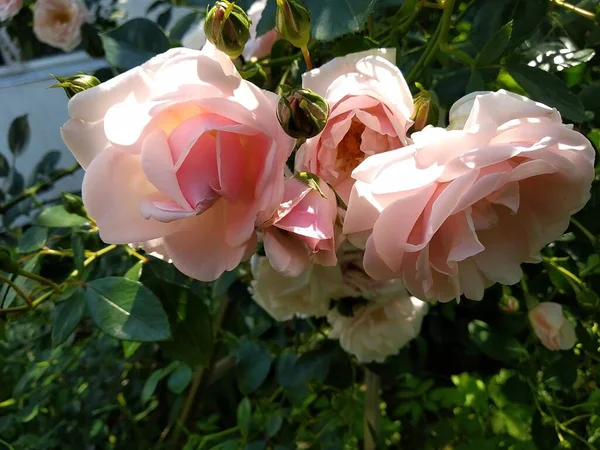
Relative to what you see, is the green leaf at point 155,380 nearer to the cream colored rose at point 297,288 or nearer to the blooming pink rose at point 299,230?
the cream colored rose at point 297,288

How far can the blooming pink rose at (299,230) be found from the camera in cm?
24

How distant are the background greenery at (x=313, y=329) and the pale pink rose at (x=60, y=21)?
5.3 inches

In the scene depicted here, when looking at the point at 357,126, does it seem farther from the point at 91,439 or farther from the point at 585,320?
the point at 91,439

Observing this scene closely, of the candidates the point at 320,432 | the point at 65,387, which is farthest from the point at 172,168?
the point at 65,387

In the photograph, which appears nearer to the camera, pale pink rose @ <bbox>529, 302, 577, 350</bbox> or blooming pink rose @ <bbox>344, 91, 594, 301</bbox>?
blooming pink rose @ <bbox>344, 91, 594, 301</bbox>

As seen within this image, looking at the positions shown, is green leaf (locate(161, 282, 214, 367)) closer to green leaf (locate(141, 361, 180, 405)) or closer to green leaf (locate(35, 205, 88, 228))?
green leaf (locate(35, 205, 88, 228))

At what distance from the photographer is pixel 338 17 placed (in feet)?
0.97

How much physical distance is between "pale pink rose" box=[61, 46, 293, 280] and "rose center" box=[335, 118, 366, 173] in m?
0.05

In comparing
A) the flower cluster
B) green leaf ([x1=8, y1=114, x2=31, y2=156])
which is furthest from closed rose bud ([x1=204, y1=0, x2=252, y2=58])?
green leaf ([x1=8, y1=114, x2=31, y2=156])

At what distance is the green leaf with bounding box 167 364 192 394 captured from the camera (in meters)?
0.67

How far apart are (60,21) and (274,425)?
0.58m

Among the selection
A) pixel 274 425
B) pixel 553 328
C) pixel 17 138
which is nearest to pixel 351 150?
pixel 553 328

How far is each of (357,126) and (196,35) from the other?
0.33 metres

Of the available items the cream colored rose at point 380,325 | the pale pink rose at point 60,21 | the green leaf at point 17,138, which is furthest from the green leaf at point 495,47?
the green leaf at point 17,138
